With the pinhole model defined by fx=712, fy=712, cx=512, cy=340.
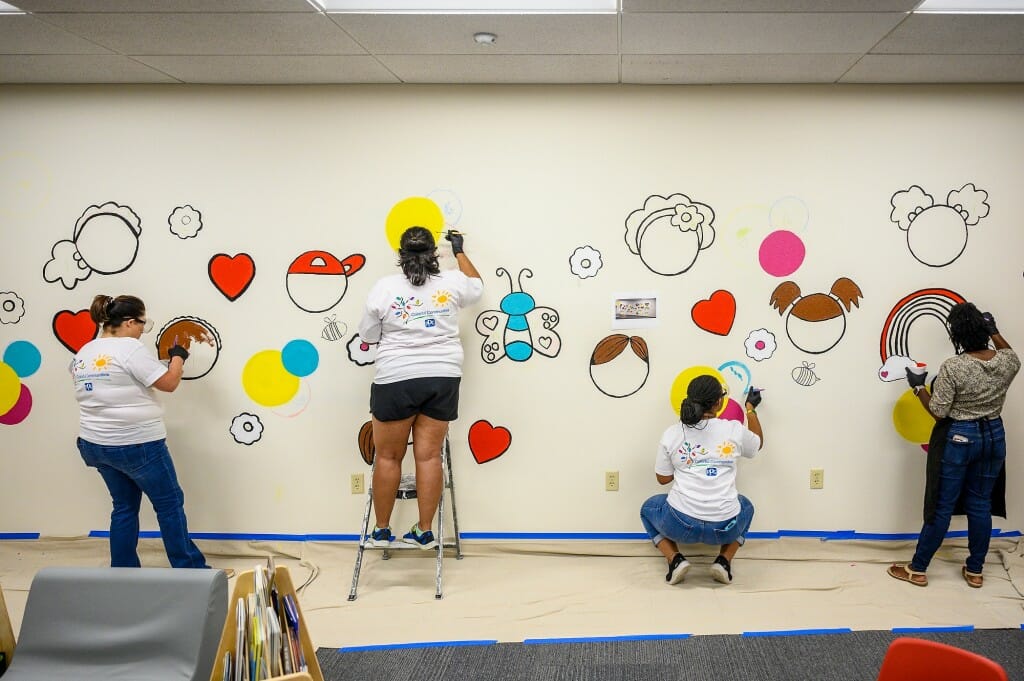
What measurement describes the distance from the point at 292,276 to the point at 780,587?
259 centimetres

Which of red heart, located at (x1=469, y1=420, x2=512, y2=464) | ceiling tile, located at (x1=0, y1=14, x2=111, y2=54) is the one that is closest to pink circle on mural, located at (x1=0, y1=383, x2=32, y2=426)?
ceiling tile, located at (x1=0, y1=14, x2=111, y2=54)

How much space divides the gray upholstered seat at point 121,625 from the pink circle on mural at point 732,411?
7.66 ft

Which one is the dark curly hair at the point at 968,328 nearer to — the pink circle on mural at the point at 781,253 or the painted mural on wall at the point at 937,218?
the painted mural on wall at the point at 937,218

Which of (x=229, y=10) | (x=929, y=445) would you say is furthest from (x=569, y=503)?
(x=229, y=10)

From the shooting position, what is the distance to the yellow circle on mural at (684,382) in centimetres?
335

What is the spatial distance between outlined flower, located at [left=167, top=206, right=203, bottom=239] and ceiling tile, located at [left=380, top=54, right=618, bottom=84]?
1.16 metres

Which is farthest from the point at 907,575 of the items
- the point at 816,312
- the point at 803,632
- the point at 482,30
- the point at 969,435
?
the point at 482,30

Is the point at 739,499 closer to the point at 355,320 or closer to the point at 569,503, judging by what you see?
the point at 569,503

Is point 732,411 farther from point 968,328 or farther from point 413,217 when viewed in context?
point 413,217

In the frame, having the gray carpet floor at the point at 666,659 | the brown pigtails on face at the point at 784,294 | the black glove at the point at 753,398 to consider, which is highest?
the brown pigtails on face at the point at 784,294

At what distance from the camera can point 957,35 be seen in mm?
2637

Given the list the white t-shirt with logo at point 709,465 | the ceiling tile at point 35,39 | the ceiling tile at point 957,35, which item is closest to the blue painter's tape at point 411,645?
the white t-shirt with logo at point 709,465

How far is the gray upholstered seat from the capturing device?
1829 mm

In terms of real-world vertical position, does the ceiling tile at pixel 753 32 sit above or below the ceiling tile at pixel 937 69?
above
